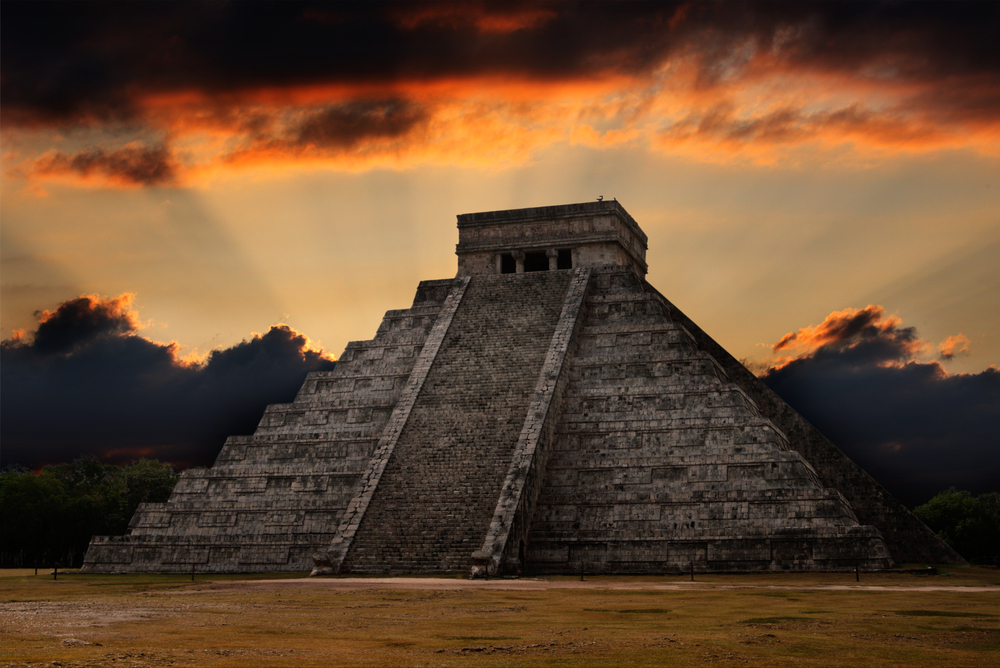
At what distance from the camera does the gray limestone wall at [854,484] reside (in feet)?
86.3

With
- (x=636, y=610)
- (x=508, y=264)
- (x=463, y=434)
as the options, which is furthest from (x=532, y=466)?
(x=508, y=264)

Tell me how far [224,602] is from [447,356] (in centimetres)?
1611

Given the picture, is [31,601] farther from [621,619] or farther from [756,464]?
[756,464]

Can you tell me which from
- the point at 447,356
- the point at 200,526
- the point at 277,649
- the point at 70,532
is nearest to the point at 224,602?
the point at 277,649

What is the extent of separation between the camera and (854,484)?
27.9 m

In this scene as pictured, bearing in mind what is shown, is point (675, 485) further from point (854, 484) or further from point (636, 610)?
point (636, 610)

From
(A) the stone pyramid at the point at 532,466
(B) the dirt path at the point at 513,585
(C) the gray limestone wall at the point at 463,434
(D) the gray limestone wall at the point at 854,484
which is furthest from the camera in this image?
(D) the gray limestone wall at the point at 854,484

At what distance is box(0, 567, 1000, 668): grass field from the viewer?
349 inches

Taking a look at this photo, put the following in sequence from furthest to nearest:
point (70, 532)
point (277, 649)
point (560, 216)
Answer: point (70, 532)
point (560, 216)
point (277, 649)

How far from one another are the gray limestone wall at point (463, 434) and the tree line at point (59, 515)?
75.4ft

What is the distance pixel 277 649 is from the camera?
30.8 ft

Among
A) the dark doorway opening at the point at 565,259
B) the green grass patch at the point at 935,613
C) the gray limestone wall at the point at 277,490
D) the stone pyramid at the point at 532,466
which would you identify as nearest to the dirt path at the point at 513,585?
the stone pyramid at the point at 532,466

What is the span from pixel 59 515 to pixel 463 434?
1145 inches

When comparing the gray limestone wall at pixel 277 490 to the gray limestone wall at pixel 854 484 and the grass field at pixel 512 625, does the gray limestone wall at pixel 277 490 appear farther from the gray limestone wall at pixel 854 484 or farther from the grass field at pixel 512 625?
the gray limestone wall at pixel 854 484
